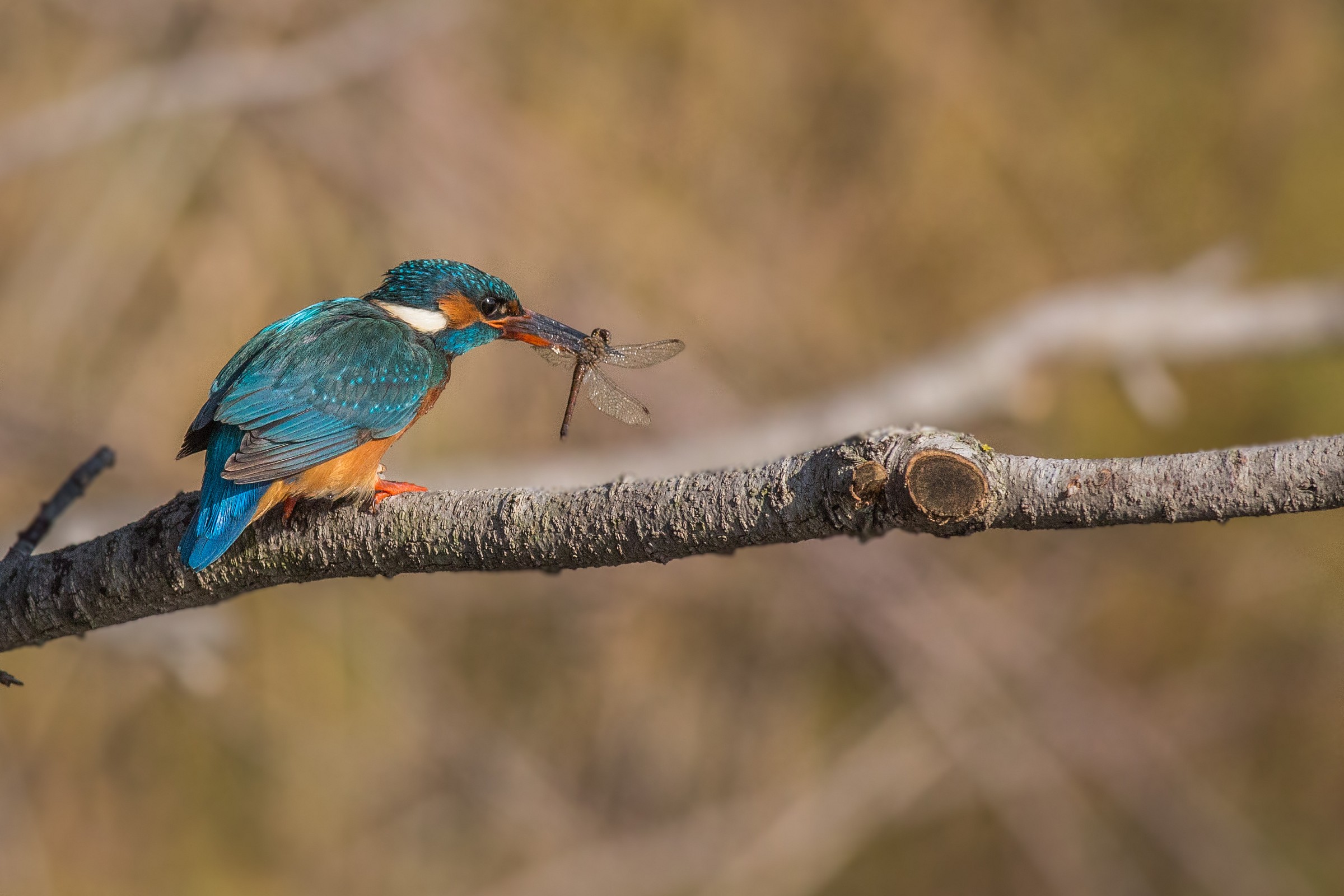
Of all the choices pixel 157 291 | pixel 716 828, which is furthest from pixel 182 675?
pixel 716 828

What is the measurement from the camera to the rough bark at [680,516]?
47.9 inches

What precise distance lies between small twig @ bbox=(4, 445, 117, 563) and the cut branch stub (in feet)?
4.47

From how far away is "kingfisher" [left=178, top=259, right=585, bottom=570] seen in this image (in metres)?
1.85

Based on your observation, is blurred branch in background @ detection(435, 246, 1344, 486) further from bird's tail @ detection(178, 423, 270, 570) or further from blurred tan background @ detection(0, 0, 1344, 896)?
bird's tail @ detection(178, 423, 270, 570)

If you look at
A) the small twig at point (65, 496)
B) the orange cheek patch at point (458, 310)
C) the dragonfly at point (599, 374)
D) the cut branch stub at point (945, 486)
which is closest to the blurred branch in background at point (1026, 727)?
the dragonfly at point (599, 374)

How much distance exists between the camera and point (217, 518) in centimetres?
173

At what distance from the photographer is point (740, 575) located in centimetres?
520

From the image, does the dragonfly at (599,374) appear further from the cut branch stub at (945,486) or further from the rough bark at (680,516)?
the cut branch stub at (945,486)

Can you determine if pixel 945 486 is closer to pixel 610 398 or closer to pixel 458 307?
pixel 610 398

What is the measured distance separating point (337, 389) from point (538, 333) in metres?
0.52

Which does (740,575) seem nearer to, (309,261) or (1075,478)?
(309,261)

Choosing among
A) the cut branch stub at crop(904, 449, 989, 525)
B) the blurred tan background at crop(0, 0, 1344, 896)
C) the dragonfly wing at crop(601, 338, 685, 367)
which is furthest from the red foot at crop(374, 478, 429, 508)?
the blurred tan background at crop(0, 0, 1344, 896)

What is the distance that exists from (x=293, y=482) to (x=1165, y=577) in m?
4.28

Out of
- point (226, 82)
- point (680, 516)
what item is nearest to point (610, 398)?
point (680, 516)
